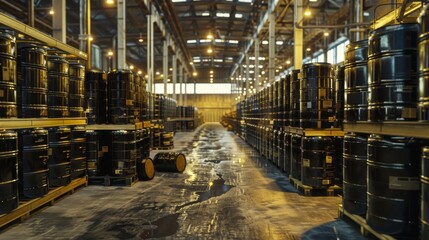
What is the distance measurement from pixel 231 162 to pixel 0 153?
8.53 metres

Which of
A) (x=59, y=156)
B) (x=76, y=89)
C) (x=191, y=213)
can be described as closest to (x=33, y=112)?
(x=59, y=156)

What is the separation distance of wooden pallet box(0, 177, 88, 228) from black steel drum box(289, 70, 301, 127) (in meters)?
4.90

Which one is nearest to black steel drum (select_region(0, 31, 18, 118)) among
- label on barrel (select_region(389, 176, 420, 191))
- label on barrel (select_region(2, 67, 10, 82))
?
label on barrel (select_region(2, 67, 10, 82))

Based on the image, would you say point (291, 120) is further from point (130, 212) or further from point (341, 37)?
point (341, 37)

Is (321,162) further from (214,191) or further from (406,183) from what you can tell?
(406,183)

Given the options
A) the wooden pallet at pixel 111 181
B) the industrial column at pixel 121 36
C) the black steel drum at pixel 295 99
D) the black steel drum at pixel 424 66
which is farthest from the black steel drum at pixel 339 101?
the industrial column at pixel 121 36

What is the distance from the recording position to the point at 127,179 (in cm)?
827

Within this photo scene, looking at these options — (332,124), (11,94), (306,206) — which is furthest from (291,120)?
(11,94)

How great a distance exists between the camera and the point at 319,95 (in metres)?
7.31

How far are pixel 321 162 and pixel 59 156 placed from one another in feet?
16.5

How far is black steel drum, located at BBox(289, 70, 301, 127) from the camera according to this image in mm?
7914

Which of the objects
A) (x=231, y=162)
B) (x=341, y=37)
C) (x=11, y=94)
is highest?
(x=341, y=37)

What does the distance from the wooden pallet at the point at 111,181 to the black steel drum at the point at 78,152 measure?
51 cm

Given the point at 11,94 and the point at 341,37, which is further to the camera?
the point at 341,37
